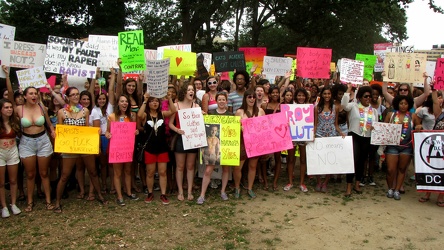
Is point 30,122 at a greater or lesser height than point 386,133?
greater

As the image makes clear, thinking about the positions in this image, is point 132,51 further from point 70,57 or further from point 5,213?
point 5,213

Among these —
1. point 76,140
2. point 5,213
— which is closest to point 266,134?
point 76,140

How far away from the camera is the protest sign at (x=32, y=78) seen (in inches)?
250

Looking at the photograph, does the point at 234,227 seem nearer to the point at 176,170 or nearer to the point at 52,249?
the point at 176,170

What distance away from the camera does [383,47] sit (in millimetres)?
16156

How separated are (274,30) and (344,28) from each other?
14249 millimetres

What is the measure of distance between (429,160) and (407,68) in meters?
2.05

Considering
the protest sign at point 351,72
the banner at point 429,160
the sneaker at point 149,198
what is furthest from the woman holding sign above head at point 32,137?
the banner at point 429,160

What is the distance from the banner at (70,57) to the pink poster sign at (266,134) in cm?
315

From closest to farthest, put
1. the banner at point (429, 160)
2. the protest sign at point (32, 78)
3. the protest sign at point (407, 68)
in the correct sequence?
the banner at point (429, 160), the protest sign at point (32, 78), the protest sign at point (407, 68)

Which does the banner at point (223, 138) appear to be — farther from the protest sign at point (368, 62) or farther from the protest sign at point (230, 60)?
the protest sign at point (368, 62)

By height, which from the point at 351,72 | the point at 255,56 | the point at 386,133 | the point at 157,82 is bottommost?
the point at 386,133

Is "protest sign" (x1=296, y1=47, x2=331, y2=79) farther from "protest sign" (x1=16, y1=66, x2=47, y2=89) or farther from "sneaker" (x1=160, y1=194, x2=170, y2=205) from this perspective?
"protest sign" (x1=16, y1=66, x2=47, y2=89)

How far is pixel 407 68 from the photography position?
23.5 feet
